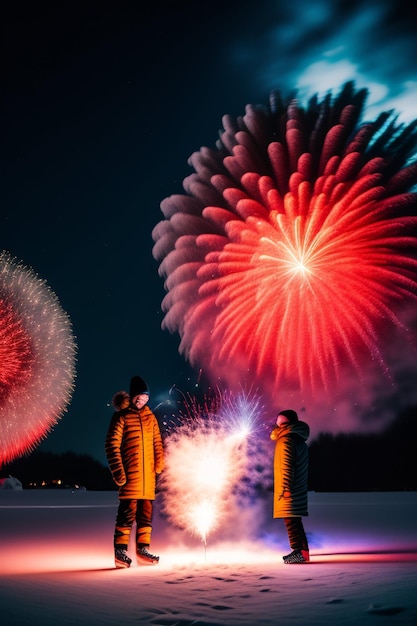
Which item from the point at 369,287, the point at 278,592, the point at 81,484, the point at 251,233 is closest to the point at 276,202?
the point at 251,233

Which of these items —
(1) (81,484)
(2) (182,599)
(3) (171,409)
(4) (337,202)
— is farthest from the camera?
(1) (81,484)

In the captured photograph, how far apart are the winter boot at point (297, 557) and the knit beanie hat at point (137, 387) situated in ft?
7.75

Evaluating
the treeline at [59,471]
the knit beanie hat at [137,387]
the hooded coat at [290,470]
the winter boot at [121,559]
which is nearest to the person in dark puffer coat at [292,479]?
the hooded coat at [290,470]

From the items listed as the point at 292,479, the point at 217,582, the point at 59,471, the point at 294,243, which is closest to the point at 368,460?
the point at 59,471

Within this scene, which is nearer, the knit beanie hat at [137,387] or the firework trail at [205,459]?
the knit beanie hat at [137,387]

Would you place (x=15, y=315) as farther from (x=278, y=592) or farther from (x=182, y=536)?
(x=278, y=592)

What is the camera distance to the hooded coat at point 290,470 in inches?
363

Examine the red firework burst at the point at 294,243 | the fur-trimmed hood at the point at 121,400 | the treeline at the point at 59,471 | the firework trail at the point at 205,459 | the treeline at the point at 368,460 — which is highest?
the treeline at the point at 59,471

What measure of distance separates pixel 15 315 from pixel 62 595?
1972cm

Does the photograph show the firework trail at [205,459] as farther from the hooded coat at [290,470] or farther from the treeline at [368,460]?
the treeline at [368,460]

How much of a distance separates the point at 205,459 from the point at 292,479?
6442 millimetres

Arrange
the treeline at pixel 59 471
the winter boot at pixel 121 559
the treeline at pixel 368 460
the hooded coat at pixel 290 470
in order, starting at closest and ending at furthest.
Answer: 1. the winter boot at pixel 121 559
2. the hooded coat at pixel 290 470
3. the treeline at pixel 368 460
4. the treeline at pixel 59 471

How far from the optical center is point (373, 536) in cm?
1283

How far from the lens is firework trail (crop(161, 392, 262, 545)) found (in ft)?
49.3
